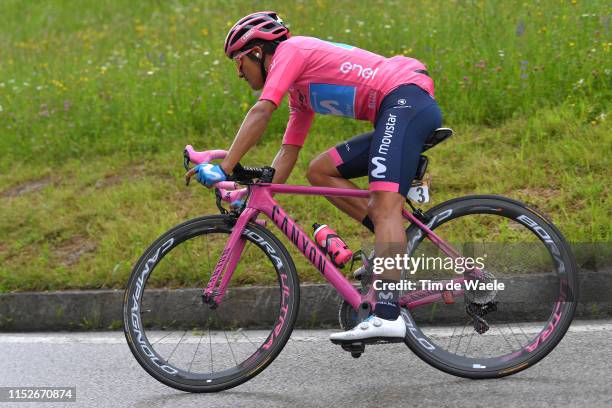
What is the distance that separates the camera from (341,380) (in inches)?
186

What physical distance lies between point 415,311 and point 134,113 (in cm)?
535

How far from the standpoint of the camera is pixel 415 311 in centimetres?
466

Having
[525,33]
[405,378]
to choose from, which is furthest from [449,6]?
[405,378]

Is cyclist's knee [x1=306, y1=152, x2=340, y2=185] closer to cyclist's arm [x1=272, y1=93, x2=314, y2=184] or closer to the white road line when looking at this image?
cyclist's arm [x1=272, y1=93, x2=314, y2=184]

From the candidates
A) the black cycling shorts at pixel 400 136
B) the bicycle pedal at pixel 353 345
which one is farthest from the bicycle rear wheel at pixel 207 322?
the black cycling shorts at pixel 400 136

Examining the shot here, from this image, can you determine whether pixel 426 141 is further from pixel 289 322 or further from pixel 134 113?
pixel 134 113

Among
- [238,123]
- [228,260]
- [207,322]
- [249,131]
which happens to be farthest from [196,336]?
[238,123]

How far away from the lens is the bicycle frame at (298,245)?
457cm

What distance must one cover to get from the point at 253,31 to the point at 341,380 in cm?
187

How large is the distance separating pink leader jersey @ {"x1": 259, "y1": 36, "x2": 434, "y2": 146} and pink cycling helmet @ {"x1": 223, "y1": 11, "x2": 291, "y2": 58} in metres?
0.08

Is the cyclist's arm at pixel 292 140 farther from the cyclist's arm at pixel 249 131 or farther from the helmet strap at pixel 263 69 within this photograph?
the cyclist's arm at pixel 249 131

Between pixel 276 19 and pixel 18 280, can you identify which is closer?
pixel 276 19

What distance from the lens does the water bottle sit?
455cm

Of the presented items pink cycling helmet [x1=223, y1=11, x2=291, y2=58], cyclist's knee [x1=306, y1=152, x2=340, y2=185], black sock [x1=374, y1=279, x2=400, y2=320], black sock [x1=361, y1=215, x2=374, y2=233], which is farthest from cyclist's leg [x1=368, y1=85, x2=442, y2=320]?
pink cycling helmet [x1=223, y1=11, x2=291, y2=58]
